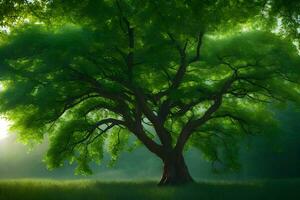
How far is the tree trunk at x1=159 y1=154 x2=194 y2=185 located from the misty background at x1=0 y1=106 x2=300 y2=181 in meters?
3.88

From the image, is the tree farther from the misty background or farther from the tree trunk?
the misty background

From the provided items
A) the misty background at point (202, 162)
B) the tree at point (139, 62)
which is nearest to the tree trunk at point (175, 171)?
the tree at point (139, 62)

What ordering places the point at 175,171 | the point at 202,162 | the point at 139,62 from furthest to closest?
the point at 202,162 → the point at 175,171 → the point at 139,62

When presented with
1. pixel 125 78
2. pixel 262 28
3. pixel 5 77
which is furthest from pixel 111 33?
pixel 262 28

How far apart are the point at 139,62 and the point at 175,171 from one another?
7.28 metres

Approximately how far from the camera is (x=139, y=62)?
63.2 ft

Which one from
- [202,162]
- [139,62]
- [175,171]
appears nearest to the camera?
[139,62]

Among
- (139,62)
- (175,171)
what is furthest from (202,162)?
(139,62)

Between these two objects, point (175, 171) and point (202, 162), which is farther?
point (202, 162)

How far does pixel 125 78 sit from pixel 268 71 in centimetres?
687

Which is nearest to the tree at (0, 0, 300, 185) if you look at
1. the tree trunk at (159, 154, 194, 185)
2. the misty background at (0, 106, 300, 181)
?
the tree trunk at (159, 154, 194, 185)

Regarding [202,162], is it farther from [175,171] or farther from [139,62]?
[139,62]

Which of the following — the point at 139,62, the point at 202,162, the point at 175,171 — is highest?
the point at 139,62

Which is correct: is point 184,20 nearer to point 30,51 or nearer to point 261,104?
point 30,51
